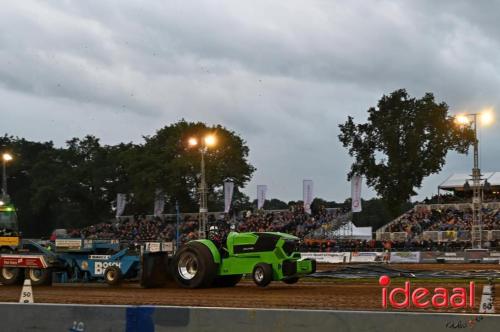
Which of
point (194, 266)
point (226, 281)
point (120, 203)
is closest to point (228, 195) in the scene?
point (120, 203)

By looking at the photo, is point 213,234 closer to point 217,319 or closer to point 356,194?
point 217,319

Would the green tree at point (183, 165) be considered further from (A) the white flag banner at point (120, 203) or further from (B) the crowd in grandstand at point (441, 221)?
(B) the crowd in grandstand at point (441, 221)

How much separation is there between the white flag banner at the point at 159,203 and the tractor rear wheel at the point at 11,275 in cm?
5121

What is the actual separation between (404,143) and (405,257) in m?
25.6

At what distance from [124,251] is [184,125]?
58.9 meters

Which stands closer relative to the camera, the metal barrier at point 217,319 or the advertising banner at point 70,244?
the metal barrier at point 217,319

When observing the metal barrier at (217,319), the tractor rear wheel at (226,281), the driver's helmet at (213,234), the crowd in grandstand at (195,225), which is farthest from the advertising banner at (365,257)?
the metal barrier at (217,319)

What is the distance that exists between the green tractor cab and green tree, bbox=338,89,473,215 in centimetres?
4273

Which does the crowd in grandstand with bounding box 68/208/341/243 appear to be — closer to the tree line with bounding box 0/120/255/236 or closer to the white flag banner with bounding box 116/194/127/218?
the white flag banner with bounding box 116/194/127/218

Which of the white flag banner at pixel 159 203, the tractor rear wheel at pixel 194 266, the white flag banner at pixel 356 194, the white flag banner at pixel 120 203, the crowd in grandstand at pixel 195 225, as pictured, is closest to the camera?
the tractor rear wheel at pixel 194 266

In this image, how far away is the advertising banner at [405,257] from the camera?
34.8 metres

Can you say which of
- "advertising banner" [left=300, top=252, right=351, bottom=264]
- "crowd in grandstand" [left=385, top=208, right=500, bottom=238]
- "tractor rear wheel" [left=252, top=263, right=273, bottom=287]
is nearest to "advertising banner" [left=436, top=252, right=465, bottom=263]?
"advertising banner" [left=300, top=252, right=351, bottom=264]

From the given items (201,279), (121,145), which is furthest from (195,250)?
(121,145)

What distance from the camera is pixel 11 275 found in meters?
19.6
